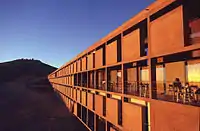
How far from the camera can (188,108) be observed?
6.84m

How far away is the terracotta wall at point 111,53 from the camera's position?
13.8 metres

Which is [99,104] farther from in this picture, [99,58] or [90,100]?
[99,58]

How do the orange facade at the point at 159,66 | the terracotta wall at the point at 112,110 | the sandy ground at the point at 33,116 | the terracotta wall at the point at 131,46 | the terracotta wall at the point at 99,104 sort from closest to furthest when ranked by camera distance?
the orange facade at the point at 159,66
the terracotta wall at the point at 131,46
the terracotta wall at the point at 112,110
the terracotta wall at the point at 99,104
the sandy ground at the point at 33,116

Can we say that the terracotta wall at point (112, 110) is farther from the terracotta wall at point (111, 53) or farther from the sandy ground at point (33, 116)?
the sandy ground at point (33, 116)

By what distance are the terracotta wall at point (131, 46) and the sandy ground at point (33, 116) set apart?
67.3 ft

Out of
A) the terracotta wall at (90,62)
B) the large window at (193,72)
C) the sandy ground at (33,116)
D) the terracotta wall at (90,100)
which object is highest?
the terracotta wall at (90,62)

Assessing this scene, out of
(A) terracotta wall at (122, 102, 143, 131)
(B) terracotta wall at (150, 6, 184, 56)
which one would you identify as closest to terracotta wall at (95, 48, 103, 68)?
(A) terracotta wall at (122, 102, 143, 131)

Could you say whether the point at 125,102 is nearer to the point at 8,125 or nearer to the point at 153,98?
the point at 153,98

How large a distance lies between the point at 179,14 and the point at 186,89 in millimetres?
3069

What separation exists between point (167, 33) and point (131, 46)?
3326mm

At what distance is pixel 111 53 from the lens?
1454 centimetres

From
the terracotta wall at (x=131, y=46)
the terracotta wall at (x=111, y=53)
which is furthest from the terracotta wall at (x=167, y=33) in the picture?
the terracotta wall at (x=111, y=53)

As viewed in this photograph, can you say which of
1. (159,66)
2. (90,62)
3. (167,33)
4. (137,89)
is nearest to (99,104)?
(90,62)

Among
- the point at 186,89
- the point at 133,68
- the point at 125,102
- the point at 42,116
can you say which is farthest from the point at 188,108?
the point at 42,116
